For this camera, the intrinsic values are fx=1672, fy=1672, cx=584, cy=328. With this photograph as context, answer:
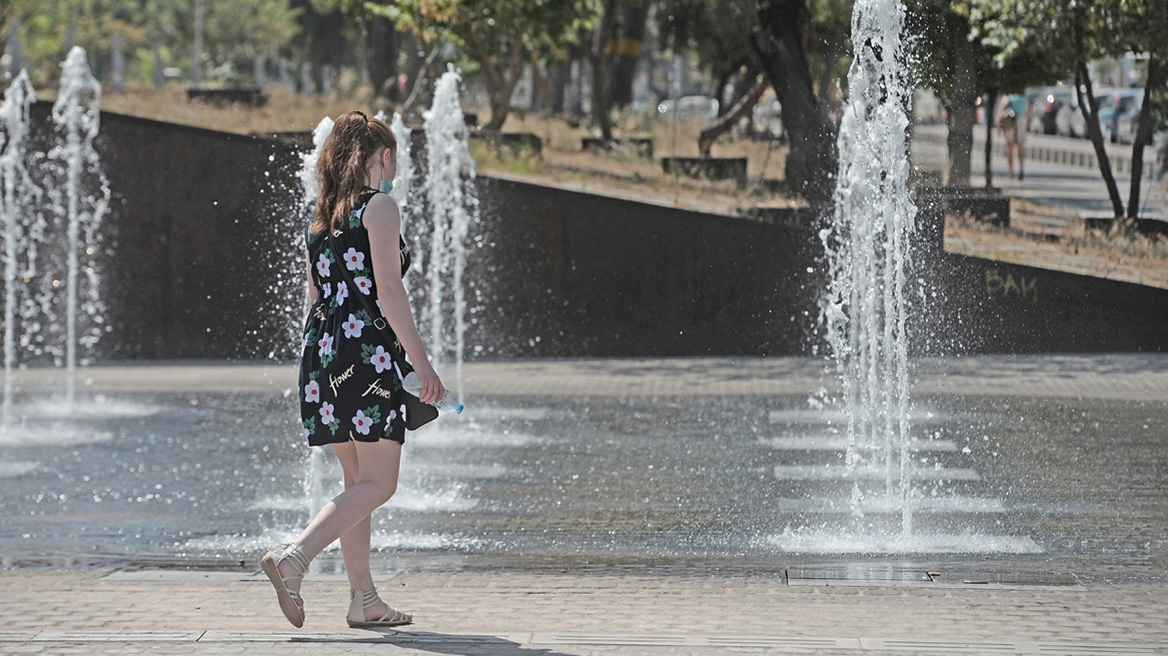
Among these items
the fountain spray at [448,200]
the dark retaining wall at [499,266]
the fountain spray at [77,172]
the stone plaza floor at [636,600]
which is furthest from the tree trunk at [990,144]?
the fountain spray at [77,172]

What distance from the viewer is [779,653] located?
4.77 m

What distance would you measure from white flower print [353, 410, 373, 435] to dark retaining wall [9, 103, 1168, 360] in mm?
9300

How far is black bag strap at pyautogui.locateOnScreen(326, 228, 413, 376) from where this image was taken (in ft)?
16.8

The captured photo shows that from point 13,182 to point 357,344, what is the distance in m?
11.7

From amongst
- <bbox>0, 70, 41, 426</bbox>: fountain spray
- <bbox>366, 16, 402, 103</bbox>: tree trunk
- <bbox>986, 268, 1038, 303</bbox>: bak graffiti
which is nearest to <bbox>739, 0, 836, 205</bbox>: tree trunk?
<bbox>986, 268, 1038, 303</bbox>: bak graffiti

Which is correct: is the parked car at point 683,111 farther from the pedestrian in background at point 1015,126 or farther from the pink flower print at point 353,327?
the pink flower print at point 353,327

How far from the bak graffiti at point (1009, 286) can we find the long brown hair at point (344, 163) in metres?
8.40

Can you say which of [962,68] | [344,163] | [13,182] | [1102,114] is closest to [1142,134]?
[1102,114]

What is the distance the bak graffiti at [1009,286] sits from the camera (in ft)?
41.5

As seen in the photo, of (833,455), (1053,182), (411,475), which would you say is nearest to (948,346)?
(1053,182)

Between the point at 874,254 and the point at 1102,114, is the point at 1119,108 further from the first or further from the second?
the point at 874,254

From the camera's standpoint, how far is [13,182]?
51.7ft

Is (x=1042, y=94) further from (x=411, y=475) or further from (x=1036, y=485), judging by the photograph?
(x=411, y=475)

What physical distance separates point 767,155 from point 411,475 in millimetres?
9309
